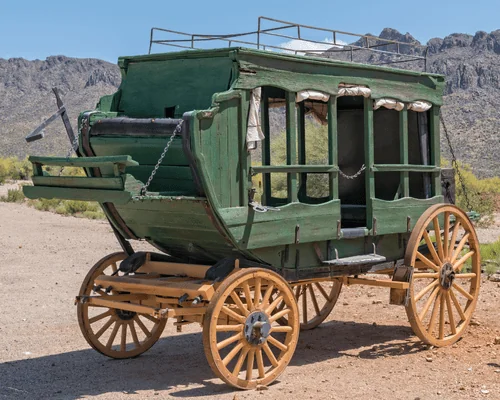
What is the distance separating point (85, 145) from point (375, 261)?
282 cm

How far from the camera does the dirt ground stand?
6.36 meters

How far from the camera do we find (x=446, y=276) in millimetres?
7930

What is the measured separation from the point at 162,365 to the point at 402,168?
2.91 meters

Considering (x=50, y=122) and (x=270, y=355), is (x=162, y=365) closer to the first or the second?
(x=270, y=355)


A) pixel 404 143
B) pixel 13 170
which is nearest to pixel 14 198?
pixel 13 170

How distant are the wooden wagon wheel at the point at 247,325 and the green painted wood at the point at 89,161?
1157 mm

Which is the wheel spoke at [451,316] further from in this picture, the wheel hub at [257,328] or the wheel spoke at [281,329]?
the wheel hub at [257,328]

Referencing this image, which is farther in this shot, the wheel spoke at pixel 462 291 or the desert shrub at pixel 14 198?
the desert shrub at pixel 14 198

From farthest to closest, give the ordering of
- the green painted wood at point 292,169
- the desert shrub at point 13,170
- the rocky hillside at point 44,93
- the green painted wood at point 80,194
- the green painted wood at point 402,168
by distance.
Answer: the rocky hillside at point 44,93, the desert shrub at point 13,170, the green painted wood at point 402,168, the green painted wood at point 292,169, the green painted wood at point 80,194

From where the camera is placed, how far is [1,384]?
690 cm

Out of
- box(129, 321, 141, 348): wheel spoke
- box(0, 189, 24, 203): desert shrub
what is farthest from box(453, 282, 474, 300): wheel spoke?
box(0, 189, 24, 203): desert shrub

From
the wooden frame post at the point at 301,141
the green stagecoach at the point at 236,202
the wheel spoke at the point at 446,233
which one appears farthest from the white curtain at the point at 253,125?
the wheel spoke at the point at 446,233

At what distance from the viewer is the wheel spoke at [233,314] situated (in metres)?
6.14

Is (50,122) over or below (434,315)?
over
